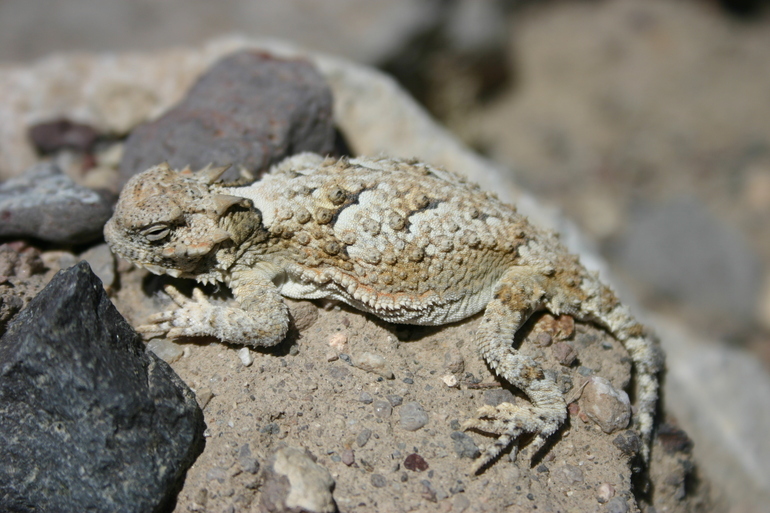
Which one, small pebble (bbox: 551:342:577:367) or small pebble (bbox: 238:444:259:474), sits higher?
small pebble (bbox: 551:342:577:367)

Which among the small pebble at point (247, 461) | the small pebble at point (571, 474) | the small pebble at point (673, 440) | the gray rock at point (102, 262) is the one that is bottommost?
the small pebble at point (673, 440)

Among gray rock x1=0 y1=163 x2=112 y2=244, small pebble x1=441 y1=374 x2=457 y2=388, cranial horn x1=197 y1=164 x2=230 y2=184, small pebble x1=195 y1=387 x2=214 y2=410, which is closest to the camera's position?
small pebble x1=195 y1=387 x2=214 y2=410

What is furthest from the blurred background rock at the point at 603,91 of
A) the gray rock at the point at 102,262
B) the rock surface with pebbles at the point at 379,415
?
the gray rock at the point at 102,262

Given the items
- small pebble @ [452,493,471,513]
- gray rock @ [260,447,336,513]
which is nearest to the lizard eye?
gray rock @ [260,447,336,513]

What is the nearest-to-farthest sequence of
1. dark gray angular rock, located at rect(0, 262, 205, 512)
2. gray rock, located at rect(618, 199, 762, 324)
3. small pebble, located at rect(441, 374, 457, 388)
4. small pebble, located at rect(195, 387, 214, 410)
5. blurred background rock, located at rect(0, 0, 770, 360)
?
1. dark gray angular rock, located at rect(0, 262, 205, 512)
2. small pebble, located at rect(195, 387, 214, 410)
3. small pebble, located at rect(441, 374, 457, 388)
4. gray rock, located at rect(618, 199, 762, 324)
5. blurred background rock, located at rect(0, 0, 770, 360)

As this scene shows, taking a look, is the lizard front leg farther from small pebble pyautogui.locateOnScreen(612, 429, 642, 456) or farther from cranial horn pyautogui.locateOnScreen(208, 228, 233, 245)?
small pebble pyautogui.locateOnScreen(612, 429, 642, 456)

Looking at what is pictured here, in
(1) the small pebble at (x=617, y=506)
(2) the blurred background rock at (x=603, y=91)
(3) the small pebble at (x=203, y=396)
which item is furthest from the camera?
(2) the blurred background rock at (x=603, y=91)

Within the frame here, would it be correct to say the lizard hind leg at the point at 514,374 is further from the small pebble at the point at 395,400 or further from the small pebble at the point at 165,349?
the small pebble at the point at 165,349
